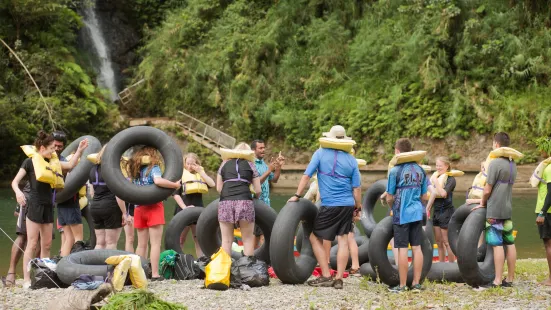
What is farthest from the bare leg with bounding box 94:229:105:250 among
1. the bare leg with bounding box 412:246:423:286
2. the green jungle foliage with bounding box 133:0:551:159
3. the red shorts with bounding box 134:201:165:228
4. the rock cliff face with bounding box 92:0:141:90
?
the rock cliff face with bounding box 92:0:141:90

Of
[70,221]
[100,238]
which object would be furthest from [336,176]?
[70,221]

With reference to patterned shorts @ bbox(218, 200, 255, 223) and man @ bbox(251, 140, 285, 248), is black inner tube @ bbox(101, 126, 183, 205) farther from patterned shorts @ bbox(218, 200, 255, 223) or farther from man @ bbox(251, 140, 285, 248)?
man @ bbox(251, 140, 285, 248)

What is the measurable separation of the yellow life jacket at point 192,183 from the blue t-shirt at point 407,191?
139 inches

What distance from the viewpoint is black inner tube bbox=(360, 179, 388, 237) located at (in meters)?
12.0

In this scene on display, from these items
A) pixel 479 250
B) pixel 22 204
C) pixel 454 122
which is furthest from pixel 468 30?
pixel 22 204

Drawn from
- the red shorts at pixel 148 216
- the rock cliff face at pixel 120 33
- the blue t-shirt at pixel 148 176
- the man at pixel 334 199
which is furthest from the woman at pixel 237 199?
the rock cliff face at pixel 120 33

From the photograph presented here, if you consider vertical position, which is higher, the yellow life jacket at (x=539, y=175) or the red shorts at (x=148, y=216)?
the yellow life jacket at (x=539, y=175)

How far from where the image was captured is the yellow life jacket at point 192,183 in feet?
35.5

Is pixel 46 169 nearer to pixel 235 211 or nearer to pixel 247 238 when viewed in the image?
pixel 235 211

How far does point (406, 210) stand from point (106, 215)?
3.95m

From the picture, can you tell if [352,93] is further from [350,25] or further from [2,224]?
[2,224]

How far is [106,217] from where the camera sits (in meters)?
9.67

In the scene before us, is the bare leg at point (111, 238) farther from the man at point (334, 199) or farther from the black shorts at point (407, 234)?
the black shorts at point (407, 234)

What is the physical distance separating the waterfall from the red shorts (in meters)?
28.7
